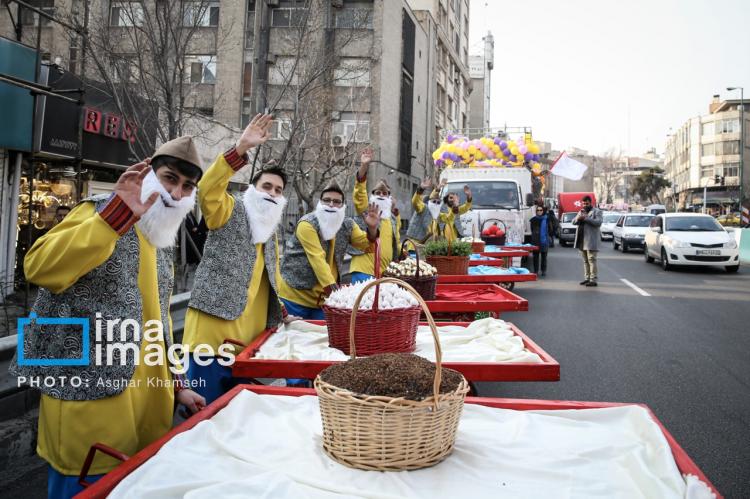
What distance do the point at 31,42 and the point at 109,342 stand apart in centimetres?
1516

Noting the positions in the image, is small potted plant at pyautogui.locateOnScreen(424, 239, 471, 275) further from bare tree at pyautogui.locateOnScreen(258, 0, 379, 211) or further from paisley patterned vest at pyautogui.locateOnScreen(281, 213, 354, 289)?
bare tree at pyautogui.locateOnScreen(258, 0, 379, 211)

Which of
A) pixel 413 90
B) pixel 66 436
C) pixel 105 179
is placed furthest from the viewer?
pixel 413 90

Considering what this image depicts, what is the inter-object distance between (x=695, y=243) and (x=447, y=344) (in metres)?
16.5

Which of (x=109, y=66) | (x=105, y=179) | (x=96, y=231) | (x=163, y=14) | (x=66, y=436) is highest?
(x=163, y=14)

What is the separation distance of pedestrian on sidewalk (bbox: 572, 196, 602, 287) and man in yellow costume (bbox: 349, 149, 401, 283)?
6.84 m

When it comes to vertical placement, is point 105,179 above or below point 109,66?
below

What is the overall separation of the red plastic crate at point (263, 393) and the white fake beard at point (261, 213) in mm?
1342

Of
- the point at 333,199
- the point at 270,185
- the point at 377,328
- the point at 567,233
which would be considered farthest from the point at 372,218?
the point at 567,233

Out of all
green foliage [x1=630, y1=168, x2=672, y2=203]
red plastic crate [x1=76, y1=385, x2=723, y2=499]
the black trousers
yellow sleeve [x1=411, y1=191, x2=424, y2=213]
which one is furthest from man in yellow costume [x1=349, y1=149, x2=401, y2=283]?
green foliage [x1=630, y1=168, x2=672, y2=203]

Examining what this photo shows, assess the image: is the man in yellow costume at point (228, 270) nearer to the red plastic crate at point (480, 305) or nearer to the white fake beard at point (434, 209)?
the red plastic crate at point (480, 305)

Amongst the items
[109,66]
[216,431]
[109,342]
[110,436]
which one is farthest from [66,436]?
[109,66]

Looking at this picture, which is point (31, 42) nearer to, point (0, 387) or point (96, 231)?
point (0, 387)

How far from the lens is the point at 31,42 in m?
13.7

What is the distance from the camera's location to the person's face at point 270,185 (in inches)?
152
